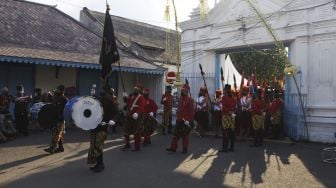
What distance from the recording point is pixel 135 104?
10.0 metres

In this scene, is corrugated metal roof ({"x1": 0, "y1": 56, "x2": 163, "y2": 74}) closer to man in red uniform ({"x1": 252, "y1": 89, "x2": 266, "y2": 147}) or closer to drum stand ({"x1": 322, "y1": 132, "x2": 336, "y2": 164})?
man in red uniform ({"x1": 252, "y1": 89, "x2": 266, "y2": 147})

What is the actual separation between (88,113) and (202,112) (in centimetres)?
654

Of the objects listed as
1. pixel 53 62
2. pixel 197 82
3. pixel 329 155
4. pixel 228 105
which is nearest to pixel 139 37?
pixel 197 82

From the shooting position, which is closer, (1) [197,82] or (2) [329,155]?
(2) [329,155]

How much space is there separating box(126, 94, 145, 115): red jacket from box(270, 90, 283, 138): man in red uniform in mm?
4254

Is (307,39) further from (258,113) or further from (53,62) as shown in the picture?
(53,62)

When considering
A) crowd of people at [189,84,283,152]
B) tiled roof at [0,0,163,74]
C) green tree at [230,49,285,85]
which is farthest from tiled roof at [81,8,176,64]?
crowd of people at [189,84,283,152]

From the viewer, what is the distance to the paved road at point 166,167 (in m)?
6.94

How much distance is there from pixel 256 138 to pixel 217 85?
15.1ft

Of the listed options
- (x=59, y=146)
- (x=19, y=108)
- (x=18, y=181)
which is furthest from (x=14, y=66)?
(x=18, y=181)

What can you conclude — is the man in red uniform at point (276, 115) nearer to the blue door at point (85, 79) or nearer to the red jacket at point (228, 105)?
the red jacket at point (228, 105)

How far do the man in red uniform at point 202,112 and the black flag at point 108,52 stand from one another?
183 inches

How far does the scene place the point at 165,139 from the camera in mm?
12469

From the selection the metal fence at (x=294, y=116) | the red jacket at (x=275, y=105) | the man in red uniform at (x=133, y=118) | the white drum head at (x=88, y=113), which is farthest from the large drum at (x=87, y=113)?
the metal fence at (x=294, y=116)
